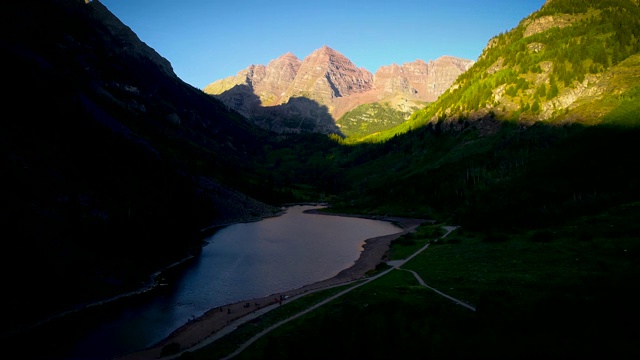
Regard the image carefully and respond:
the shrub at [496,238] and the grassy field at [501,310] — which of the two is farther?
the shrub at [496,238]

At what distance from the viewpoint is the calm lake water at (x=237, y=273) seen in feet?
189

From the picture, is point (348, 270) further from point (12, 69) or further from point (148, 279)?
point (12, 69)

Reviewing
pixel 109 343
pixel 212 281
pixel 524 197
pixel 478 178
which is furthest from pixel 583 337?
pixel 478 178

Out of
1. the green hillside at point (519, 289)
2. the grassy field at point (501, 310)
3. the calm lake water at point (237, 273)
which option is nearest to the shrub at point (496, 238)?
the green hillside at point (519, 289)

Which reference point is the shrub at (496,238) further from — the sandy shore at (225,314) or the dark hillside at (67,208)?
the dark hillside at (67,208)

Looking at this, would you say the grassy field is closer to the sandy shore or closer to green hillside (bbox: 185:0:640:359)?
green hillside (bbox: 185:0:640:359)

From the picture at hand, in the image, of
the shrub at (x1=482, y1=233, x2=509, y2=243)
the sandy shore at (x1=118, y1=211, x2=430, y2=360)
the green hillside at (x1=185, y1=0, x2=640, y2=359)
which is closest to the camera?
the green hillside at (x1=185, y1=0, x2=640, y2=359)

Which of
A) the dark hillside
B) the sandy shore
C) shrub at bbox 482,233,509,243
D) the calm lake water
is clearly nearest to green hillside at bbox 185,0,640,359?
shrub at bbox 482,233,509,243

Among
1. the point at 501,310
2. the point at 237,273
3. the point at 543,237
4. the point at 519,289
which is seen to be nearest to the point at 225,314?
the point at 237,273

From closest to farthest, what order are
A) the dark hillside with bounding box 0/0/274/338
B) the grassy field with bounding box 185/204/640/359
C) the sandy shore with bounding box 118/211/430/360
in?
the grassy field with bounding box 185/204/640/359
the sandy shore with bounding box 118/211/430/360
the dark hillside with bounding box 0/0/274/338

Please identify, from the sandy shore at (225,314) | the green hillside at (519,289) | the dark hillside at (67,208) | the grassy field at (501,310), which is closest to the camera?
the grassy field at (501,310)

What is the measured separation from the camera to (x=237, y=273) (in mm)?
93250

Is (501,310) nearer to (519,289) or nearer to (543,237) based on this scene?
(519,289)

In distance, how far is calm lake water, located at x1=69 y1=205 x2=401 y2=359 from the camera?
57506 mm
